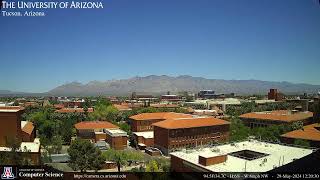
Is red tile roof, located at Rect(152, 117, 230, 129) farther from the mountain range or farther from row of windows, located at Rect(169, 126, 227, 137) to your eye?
the mountain range

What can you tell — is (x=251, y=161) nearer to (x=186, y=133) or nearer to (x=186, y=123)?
(x=186, y=133)

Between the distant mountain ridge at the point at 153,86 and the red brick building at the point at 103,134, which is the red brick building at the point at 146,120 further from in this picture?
the distant mountain ridge at the point at 153,86

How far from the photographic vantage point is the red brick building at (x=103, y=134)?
13.9 m

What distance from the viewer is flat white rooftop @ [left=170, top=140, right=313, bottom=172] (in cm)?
763

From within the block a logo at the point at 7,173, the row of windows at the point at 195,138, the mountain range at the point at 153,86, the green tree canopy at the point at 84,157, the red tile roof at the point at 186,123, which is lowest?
the row of windows at the point at 195,138

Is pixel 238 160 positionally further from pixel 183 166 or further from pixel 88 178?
pixel 88 178

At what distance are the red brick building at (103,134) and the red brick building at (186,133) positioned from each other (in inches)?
59.0

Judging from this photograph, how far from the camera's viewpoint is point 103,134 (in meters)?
14.9

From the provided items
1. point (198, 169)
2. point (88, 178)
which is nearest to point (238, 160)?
point (198, 169)

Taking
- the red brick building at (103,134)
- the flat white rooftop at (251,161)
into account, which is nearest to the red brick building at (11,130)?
the flat white rooftop at (251,161)

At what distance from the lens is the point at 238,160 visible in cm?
838

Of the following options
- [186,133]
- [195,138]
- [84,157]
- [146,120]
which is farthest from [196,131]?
[84,157]

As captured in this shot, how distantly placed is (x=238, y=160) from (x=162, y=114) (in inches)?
415

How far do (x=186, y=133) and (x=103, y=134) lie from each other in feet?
11.4
